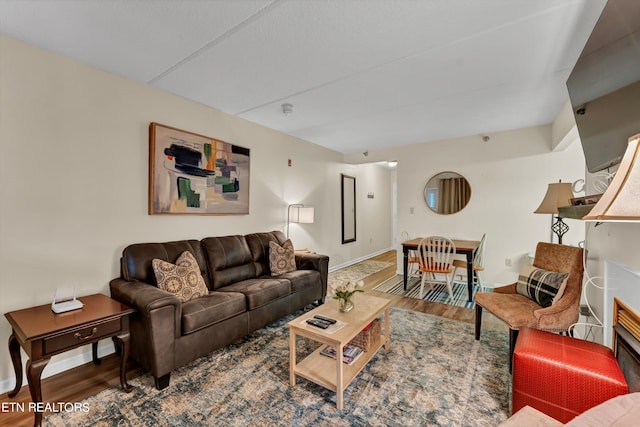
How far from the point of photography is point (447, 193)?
15.2 feet

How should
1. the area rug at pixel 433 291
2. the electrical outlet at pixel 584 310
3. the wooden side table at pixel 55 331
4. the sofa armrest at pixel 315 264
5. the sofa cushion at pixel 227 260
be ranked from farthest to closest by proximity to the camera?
the area rug at pixel 433 291 < the sofa armrest at pixel 315 264 < the sofa cushion at pixel 227 260 < the electrical outlet at pixel 584 310 < the wooden side table at pixel 55 331

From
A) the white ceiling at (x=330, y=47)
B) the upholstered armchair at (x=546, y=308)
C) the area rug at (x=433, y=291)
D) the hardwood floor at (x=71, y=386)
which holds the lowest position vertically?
the hardwood floor at (x=71, y=386)

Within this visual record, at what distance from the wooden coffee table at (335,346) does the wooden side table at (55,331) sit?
113 cm

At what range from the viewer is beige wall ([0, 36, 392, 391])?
1.92 metres

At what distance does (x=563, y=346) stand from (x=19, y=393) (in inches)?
138

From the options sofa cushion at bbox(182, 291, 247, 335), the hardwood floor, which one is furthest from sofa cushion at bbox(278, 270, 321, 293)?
the hardwood floor

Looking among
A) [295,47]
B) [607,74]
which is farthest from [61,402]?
[607,74]

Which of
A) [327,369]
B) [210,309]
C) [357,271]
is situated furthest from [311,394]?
[357,271]

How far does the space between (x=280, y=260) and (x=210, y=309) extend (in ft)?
3.94

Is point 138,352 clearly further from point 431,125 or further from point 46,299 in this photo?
point 431,125

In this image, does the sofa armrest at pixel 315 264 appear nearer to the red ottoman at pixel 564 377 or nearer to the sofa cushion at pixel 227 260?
the sofa cushion at pixel 227 260

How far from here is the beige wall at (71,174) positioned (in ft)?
6.29

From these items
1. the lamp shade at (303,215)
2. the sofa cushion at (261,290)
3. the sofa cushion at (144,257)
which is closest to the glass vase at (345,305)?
the sofa cushion at (261,290)

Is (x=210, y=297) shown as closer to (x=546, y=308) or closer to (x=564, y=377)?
(x=564, y=377)
